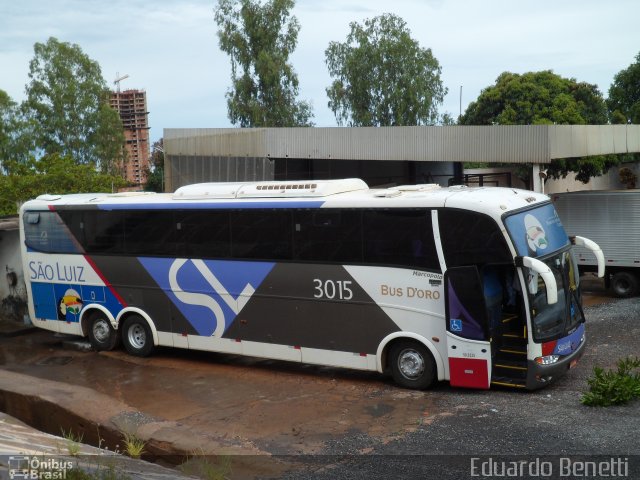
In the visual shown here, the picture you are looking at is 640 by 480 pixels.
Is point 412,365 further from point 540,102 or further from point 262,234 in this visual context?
point 540,102

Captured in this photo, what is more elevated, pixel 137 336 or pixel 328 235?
pixel 328 235

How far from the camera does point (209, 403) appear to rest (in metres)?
12.3

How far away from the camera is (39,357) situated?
16578 mm

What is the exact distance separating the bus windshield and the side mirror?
285 mm

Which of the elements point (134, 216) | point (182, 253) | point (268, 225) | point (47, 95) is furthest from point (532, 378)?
point (47, 95)

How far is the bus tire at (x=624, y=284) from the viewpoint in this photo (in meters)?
19.5

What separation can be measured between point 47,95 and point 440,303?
1526 inches

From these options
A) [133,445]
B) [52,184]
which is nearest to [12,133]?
[52,184]

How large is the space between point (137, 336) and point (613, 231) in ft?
40.3

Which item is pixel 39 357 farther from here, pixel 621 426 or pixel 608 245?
pixel 608 245

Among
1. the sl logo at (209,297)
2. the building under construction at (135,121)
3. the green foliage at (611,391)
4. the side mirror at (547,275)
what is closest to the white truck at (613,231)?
the green foliage at (611,391)

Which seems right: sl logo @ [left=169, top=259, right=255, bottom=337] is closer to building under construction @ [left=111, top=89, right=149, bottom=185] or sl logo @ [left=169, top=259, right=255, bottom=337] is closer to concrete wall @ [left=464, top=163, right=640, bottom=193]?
concrete wall @ [left=464, top=163, right=640, bottom=193]

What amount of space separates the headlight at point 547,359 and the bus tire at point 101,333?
8954 mm

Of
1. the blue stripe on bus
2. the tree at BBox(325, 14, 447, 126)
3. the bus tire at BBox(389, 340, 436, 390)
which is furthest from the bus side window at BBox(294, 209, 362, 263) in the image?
the tree at BBox(325, 14, 447, 126)
